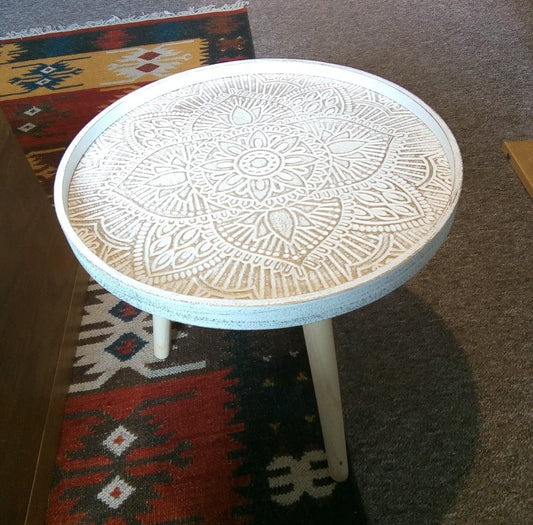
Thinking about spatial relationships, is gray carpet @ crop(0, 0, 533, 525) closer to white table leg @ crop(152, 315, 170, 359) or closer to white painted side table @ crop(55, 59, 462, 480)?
white painted side table @ crop(55, 59, 462, 480)

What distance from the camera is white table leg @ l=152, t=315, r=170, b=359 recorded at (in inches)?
34.0

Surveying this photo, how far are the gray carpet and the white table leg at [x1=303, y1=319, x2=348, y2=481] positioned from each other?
54 mm

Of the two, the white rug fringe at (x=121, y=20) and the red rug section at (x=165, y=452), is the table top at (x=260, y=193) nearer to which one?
the red rug section at (x=165, y=452)

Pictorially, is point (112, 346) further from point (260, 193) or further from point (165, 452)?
point (260, 193)

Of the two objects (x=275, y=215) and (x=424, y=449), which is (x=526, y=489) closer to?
(x=424, y=449)

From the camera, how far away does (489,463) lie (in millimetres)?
753

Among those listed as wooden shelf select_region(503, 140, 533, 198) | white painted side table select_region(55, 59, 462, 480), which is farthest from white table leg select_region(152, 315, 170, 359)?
wooden shelf select_region(503, 140, 533, 198)

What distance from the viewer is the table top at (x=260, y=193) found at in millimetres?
547

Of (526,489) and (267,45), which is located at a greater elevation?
(267,45)

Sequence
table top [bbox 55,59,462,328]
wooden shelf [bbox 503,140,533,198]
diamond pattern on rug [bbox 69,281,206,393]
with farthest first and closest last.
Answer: wooden shelf [bbox 503,140,533,198]
diamond pattern on rug [bbox 69,281,206,393]
table top [bbox 55,59,462,328]

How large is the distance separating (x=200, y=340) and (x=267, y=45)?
1135mm

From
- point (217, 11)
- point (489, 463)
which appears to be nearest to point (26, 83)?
point (217, 11)

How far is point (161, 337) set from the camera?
2.94ft

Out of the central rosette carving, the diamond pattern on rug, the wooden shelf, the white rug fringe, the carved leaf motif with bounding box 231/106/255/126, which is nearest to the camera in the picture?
the central rosette carving
